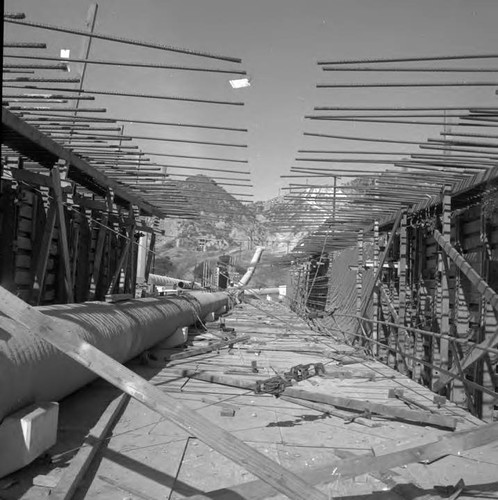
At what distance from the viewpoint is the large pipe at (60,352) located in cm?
361

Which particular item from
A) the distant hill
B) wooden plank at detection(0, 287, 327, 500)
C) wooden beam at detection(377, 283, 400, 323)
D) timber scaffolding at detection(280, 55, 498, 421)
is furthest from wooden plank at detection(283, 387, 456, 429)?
the distant hill

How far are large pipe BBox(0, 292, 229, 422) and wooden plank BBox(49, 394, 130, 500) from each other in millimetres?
443

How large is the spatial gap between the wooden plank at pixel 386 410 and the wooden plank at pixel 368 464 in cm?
240

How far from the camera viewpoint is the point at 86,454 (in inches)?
152

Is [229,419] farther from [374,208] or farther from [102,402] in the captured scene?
[374,208]

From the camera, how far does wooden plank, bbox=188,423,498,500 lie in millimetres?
2965

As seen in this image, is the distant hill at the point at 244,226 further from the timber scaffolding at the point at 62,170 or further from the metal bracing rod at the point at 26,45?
the metal bracing rod at the point at 26,45

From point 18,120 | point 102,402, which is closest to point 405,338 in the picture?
point 102,402

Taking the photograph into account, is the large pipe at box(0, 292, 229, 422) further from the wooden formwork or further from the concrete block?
the wooden formwork

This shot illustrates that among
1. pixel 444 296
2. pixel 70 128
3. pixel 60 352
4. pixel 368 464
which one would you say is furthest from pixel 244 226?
pixel 368 464

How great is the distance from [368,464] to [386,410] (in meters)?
2.71

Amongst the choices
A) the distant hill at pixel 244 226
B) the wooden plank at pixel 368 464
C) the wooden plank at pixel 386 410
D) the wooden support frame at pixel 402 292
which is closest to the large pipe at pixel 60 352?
the wooden plank at pixel 368 464

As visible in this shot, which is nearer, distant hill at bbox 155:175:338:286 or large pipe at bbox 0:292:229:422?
large pipe at bbox 0:292:229:422

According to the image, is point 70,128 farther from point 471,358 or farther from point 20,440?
point 471,358
